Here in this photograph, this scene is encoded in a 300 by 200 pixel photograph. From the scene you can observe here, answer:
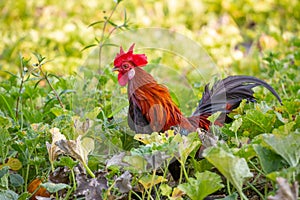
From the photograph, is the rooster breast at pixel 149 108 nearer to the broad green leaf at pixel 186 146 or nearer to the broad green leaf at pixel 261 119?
the broad green leaf at pixel 261 119

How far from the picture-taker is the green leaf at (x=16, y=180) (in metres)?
2.04

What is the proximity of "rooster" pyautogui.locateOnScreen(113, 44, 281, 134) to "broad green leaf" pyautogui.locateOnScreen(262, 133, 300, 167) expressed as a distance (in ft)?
2.24

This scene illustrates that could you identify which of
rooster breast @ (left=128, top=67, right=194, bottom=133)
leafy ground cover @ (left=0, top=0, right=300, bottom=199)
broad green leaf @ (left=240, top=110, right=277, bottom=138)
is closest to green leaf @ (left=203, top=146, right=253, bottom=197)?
leafy ground cover @ (left=0, top=0, right=300, bottom=199)

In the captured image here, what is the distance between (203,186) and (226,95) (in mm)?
1008

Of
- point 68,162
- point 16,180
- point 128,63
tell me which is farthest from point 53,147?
point 128,63

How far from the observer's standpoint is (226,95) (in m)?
2.48

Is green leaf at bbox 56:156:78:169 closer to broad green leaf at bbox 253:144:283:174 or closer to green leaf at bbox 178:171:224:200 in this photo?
green leaf at bbox 178:171:224:200

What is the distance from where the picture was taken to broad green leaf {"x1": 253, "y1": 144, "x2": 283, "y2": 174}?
1562mm

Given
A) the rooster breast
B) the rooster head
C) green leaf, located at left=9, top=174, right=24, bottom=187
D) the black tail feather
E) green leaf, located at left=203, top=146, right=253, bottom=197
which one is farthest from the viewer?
the black tail feather

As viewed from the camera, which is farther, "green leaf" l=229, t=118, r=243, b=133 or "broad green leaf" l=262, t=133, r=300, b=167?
"green leaf" l=229, t=118, r=243, b=133

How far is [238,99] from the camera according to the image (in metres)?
2.48

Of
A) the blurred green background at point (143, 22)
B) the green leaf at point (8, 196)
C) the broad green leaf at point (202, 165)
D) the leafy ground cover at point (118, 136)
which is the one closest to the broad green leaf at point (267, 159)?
the leafy ground cover at point (118, 136)

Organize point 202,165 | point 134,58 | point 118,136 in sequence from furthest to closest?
point 134,58 → point 118,136 → point 202,165

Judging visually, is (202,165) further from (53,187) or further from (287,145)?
(53,187)
